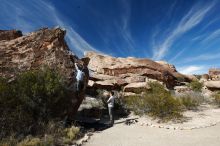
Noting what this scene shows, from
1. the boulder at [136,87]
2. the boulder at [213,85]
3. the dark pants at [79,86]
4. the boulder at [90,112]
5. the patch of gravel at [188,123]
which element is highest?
the boulder at [213,85]

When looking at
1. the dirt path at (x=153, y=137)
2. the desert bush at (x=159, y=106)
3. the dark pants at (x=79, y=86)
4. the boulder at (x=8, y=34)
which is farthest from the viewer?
the boulder at (x=8, y=34)

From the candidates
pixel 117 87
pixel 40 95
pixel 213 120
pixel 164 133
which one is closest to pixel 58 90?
pixel 40 95

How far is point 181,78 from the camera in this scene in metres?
38.1

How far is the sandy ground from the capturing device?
10984 millimetres

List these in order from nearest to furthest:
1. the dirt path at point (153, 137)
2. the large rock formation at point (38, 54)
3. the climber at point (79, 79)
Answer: the dirt path at point (153, 137) < the large rock formation at point (38, 54) < the climber at point (79, 79)

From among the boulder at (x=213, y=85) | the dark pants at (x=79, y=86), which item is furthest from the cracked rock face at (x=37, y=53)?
the boulder at (x=213, y=85)

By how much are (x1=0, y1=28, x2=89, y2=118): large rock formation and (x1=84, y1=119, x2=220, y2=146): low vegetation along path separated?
10.0 feet

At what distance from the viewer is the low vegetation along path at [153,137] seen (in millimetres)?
10926

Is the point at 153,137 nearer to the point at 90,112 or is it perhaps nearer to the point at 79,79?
the point at 79,79

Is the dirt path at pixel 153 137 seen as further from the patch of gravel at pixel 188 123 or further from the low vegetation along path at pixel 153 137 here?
the patch of gravel at pixel 188 123

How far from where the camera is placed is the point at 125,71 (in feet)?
108

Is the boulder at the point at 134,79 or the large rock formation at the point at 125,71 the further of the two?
the boulder at the point at 134,79

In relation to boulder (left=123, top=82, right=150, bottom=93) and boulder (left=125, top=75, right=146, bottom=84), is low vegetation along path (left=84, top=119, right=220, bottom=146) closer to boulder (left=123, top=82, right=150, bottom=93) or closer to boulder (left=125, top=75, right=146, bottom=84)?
boulder (left=123, top=82, right=150, bottom=93)

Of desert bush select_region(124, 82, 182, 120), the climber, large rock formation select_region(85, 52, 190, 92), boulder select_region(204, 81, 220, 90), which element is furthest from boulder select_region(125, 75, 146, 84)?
the climber
